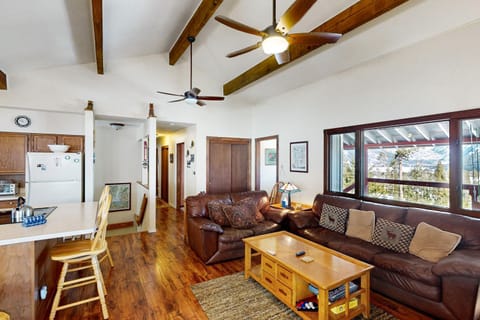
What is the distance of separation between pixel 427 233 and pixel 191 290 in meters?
2.68

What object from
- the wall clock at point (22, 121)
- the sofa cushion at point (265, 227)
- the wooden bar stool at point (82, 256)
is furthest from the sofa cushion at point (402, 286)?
the wall clock at point (22, 121)

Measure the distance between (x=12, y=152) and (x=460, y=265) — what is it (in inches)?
246

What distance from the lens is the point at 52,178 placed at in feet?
12.9

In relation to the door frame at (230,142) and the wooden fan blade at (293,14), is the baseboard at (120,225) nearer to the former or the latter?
the door frame at (230,142)

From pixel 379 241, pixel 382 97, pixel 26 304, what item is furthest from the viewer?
pixel 382 97

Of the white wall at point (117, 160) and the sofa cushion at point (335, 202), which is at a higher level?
the white wall at point (117, 160)

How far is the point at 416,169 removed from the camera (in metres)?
3.22

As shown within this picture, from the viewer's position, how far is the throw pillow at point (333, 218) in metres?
3.39

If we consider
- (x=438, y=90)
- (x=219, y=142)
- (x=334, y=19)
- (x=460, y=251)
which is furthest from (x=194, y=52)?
(x=460, y=251)

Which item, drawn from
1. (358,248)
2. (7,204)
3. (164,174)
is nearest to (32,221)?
(7,204)

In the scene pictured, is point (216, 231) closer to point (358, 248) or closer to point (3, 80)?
point (358, 248)

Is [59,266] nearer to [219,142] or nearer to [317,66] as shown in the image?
[219,142]

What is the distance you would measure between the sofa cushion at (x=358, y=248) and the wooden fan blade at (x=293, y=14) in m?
2.52

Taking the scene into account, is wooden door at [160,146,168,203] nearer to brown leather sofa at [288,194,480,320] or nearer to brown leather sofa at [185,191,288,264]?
brown leather sofa at [185,191,288,264]
